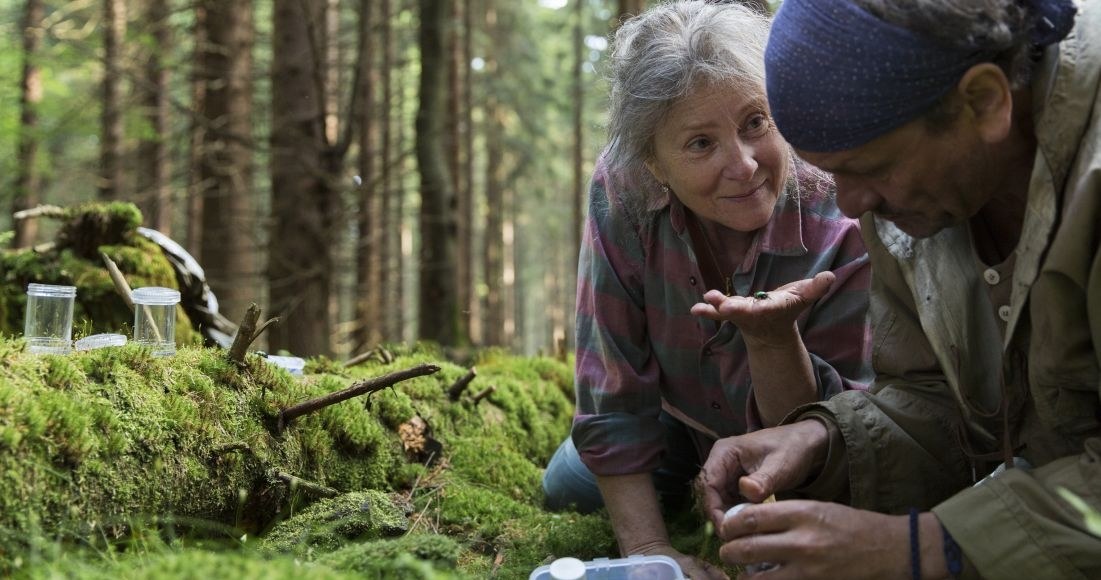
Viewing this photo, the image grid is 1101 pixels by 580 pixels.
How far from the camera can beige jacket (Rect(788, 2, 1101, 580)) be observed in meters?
1.69

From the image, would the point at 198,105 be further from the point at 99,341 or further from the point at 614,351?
the point at 614,351

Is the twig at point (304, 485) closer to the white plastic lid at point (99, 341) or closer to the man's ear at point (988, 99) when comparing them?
the white plastic lid at point (99, 341)

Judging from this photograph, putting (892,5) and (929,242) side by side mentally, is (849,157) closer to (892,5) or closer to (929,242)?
(892,5)

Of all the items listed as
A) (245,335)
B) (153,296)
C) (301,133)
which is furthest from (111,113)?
(245,335)

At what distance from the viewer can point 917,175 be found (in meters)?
1.84

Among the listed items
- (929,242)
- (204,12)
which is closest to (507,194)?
(204,12)

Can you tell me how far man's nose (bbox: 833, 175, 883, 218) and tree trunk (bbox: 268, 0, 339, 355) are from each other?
455cm

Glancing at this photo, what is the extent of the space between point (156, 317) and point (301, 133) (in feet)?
10.9

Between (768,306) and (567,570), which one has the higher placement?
(768,306)

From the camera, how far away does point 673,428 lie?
3348mm

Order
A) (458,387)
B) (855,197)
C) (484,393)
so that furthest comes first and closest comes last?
(484,393) < (458,387) < (855,197)

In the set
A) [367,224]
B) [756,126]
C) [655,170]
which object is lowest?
[367,224]

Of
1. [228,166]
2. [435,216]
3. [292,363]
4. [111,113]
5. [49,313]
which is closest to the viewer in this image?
[49,313]

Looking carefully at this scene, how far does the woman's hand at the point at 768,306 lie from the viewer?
7.14ft
